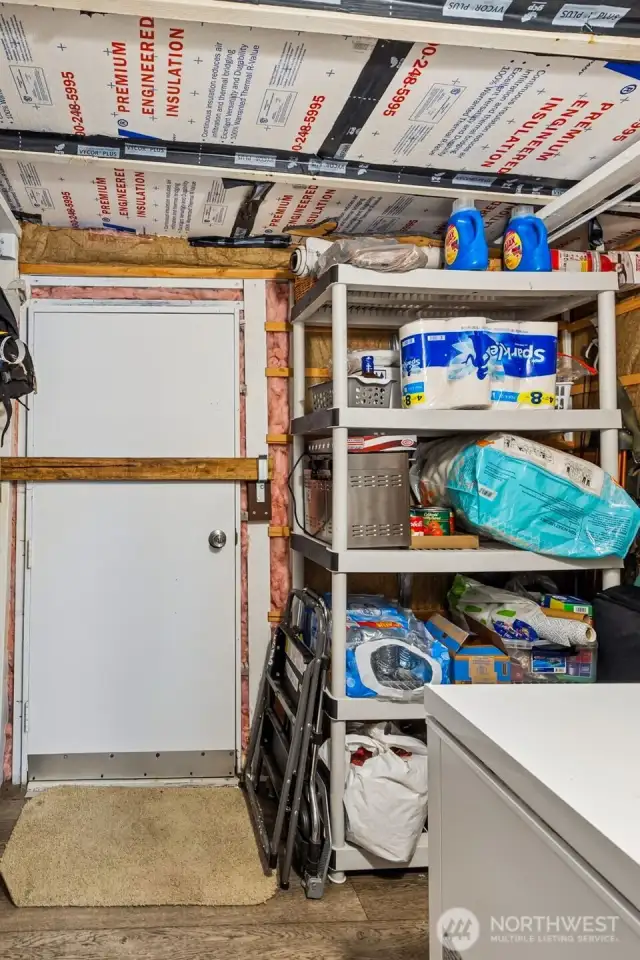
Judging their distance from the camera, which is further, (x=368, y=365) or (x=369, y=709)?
(x=368, y=365)

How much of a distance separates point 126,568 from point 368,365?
53.2 inches

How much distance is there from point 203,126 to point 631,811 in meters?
1.98

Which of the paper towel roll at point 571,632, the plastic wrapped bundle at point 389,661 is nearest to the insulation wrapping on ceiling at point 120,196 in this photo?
the plastic wrapped bundle at point 389,661

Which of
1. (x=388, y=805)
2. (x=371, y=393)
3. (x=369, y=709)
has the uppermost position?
(x=371, y=393)

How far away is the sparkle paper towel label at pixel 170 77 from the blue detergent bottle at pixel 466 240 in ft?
1.86

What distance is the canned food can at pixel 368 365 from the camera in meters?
2.39

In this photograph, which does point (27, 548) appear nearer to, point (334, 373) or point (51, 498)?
point (51, 498)

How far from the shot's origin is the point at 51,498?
2.90 metres

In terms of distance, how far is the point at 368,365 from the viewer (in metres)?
2.39

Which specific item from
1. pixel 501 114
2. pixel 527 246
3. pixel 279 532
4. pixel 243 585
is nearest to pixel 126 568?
pixel 243 585

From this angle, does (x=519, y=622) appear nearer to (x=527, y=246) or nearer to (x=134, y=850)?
(x=527, y=246)

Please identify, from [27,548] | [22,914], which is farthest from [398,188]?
[22,914]

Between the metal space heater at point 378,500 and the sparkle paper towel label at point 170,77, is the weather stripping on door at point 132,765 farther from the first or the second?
the sparkle paper towel label at point 170,77

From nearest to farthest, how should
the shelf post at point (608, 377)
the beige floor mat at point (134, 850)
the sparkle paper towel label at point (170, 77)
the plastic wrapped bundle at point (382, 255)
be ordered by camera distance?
1. the sparkle paper towel label at point (170, 77)
2. the beige floor mat at point (134, 850)
3. the plastic wrapped bundle at point (382, 255)
4. the shelf post at point (608, 377)
